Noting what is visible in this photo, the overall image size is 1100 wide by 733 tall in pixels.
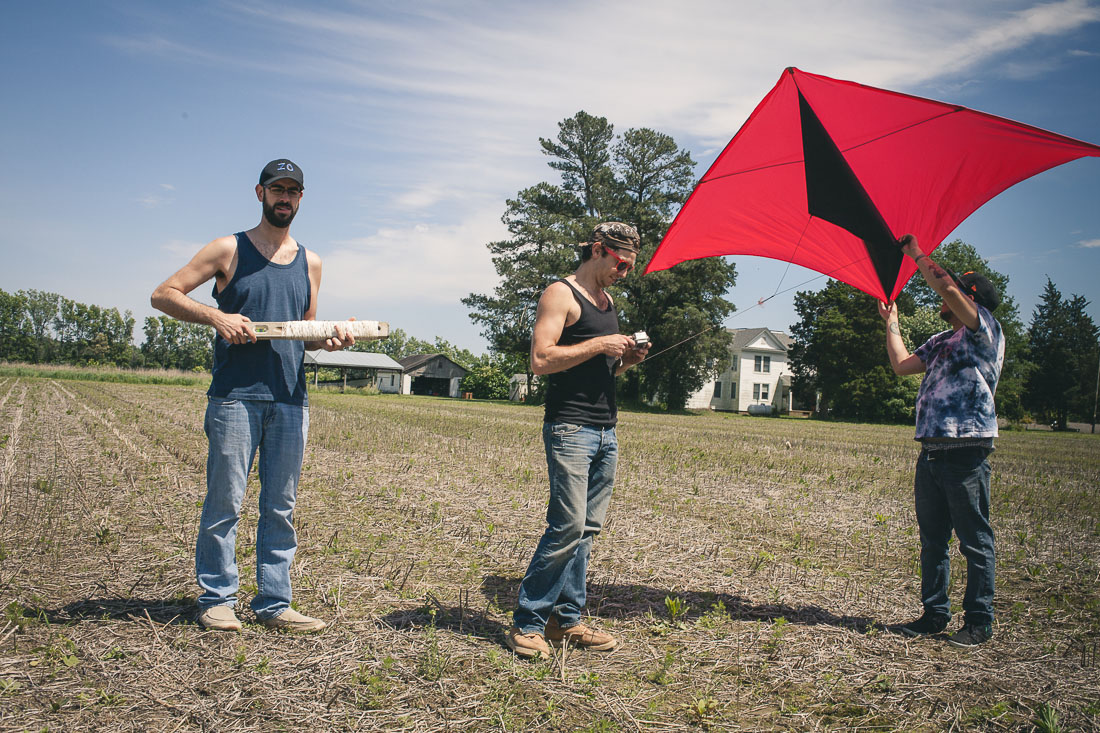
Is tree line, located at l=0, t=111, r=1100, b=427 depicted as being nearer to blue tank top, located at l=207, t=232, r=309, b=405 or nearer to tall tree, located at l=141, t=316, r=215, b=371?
blue tank top, located at l=207, t=232, r=309, b=405

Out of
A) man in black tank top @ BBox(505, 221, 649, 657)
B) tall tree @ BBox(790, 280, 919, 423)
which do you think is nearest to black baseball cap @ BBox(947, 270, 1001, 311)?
man in black tank top @ BBox(505, 221, 649, 657)

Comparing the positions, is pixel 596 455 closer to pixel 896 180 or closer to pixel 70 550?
pixel 896 180

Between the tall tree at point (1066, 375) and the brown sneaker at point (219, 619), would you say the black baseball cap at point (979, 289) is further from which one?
the tall tree at point (1066, 375)

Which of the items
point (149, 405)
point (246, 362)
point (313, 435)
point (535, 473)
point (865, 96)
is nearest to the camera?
point (246, 362)

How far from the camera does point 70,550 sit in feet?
17.3

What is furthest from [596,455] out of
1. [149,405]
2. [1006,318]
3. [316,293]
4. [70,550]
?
[1006,318]

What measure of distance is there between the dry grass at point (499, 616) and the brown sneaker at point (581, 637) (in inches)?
4.3

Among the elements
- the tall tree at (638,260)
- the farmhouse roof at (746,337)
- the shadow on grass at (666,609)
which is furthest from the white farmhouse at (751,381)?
the shadow on grass at (666,609)

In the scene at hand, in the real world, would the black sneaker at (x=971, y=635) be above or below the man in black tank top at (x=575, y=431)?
below

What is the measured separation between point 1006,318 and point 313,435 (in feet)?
253

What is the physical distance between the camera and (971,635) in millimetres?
4152

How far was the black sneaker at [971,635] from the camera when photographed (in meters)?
4.12

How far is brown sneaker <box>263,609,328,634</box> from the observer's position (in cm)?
383

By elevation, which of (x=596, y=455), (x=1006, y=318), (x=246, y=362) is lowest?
(x=596, y=455)
